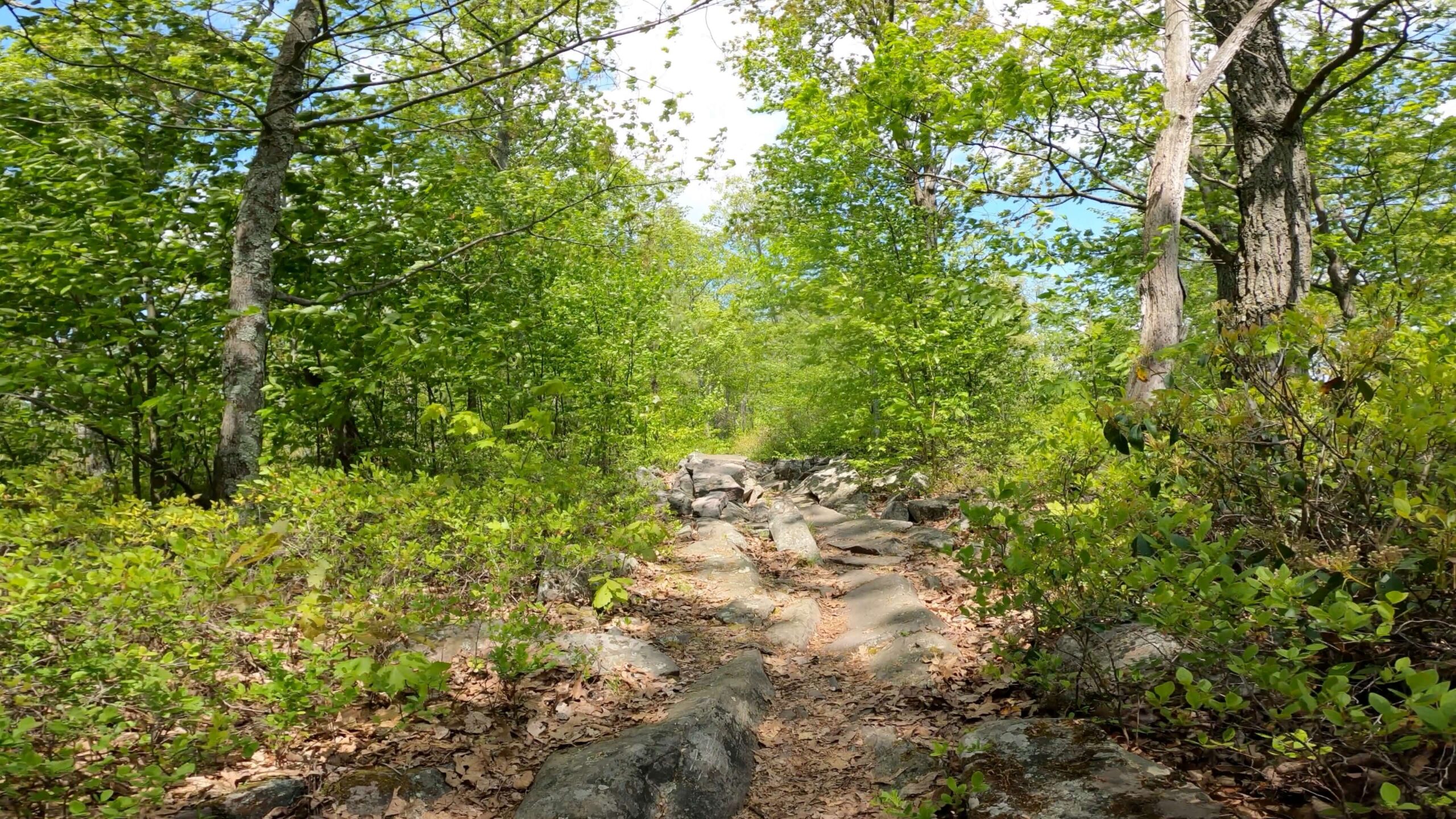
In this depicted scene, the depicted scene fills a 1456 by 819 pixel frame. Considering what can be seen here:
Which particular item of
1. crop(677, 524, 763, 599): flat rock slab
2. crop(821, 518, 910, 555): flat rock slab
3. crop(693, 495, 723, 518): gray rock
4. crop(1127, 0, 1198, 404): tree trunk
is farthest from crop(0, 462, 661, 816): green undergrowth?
crop(693, 495, 723, 518): gray rock

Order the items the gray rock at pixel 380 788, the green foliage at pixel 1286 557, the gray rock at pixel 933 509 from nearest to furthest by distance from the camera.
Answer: the green foliage at pixel 1286 557 < the gray rock at pixel 380 788 < the gray rock at pixel 933 509

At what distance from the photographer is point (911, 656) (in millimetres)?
4613

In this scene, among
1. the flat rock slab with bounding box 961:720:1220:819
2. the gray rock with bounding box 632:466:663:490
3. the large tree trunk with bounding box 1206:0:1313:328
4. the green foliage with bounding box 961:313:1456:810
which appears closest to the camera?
the green foliage with bounding box 961:313:1456:810

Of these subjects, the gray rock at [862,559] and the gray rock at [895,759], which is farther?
the gray rock at [862,559]

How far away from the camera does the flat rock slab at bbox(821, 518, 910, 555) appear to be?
7973 mm

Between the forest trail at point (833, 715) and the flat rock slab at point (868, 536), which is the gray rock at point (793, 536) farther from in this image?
the flat rock slab at point (868, 536)

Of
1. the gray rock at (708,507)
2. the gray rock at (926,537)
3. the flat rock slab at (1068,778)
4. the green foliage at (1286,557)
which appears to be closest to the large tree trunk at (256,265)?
the green foliage at (1286,557)

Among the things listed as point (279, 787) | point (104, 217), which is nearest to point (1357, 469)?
point (279, 787)

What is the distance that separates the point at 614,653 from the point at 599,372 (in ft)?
16.1

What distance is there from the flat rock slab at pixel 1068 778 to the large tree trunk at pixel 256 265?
5676 millimetres

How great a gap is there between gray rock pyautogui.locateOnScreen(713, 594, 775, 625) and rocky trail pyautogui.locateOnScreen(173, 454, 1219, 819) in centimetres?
2

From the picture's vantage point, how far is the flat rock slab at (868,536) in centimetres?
797

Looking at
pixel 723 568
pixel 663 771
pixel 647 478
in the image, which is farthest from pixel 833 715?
pixel 647 478

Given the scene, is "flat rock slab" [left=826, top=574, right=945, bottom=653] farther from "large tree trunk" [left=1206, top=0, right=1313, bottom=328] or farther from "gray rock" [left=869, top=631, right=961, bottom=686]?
"large tree trunk" [left=1206, top=0, right=1313, bottom=328]
